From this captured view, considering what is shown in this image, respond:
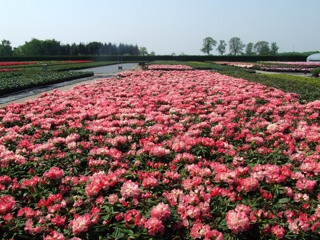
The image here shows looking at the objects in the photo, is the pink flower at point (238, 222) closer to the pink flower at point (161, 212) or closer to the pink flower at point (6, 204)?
the pink flower at point (161, 212)

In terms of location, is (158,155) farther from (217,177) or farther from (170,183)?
(217,177)

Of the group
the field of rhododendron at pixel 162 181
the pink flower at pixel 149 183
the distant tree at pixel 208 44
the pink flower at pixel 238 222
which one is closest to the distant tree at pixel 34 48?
the distant tree at pixel 208 44

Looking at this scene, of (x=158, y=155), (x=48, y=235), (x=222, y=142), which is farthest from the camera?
(x=222, y=142)

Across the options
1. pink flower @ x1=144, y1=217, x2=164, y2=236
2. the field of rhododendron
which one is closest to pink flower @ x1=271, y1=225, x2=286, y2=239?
the field of rhododendron

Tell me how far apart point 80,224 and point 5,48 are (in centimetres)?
13315

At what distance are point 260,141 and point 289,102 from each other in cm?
352

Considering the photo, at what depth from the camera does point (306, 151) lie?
167 inches

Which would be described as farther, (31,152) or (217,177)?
(31,152)

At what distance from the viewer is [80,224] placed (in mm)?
2580

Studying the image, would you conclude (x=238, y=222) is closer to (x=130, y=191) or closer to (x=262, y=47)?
(x=130, y=191)

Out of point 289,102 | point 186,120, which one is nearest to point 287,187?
point 186,120

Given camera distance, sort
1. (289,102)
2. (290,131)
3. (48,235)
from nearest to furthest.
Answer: (48,235), (290,131), (289,102)

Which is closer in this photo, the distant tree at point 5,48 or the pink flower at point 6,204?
the pink flower at point 6,204

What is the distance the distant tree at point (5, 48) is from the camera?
116 metres
